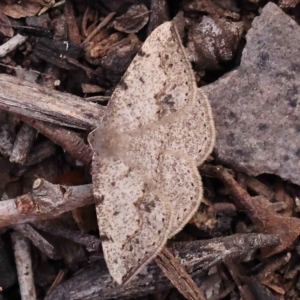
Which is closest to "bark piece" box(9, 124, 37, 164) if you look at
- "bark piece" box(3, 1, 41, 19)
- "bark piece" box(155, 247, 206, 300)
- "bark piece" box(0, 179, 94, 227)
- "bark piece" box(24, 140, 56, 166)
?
"bark piece" box(24, 140, 56, 166)

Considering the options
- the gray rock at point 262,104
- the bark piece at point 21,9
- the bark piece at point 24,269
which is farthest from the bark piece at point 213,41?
the bark piece at point 24,269

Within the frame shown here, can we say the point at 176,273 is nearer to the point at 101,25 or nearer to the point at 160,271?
the point at 160,271

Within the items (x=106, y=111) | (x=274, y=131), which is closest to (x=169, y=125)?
(x=106, y=111)

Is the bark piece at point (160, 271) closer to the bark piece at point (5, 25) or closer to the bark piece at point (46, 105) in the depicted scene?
the bark piece at point (46, 105)

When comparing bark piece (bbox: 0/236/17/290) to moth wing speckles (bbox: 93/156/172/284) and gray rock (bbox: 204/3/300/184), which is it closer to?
moth wing speckles (bbox: 93/156/172/284)

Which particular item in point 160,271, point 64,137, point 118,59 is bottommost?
point 160,271

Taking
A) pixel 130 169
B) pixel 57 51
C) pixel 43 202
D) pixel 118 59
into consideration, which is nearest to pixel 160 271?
pixel 130 169
